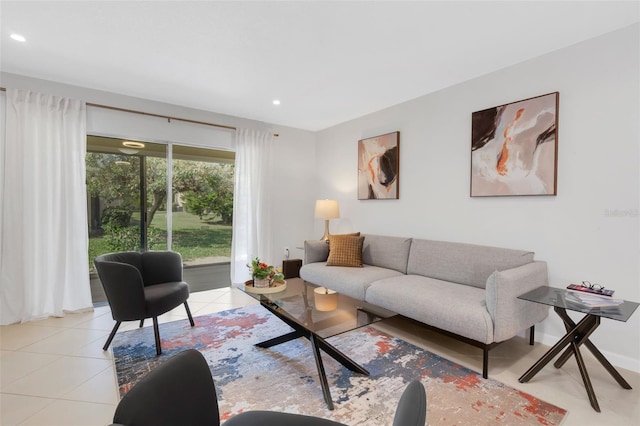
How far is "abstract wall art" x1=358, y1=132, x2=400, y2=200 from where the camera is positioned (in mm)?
3771

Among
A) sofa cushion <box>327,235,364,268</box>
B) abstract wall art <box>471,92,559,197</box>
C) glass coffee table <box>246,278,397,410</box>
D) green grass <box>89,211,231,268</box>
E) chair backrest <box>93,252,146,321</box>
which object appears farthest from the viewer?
green grass <box>89,211,231,268</box>

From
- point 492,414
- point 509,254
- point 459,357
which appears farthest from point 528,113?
point 492,414

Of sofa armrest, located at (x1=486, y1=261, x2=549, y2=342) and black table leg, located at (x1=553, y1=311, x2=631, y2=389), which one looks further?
sofa armrest, located at (x1=486, y1=261, x2=549, y2=342)

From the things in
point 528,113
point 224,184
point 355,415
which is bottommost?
point 355,415

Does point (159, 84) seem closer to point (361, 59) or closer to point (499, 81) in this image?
point (361, 59)

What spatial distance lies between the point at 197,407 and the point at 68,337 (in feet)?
8.30

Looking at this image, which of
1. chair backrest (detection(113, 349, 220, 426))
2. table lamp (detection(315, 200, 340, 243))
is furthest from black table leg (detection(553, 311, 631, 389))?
table lamp (detection(315, 200, 340, 243))

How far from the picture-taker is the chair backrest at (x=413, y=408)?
663 millimetres

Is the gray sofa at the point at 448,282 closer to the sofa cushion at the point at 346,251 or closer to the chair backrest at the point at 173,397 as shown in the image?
the sofa cushion at the point at 346,251

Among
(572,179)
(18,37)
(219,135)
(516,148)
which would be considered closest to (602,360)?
(572,179)

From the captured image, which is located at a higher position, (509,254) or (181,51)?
(181,51)

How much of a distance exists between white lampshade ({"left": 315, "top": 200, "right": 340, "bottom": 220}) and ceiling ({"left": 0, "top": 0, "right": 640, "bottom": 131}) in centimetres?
153

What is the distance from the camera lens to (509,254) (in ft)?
8.42

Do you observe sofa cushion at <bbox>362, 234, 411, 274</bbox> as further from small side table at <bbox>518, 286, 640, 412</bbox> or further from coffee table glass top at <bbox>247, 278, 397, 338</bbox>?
small side table at <bbox>518, 286, 640, 412</bbox>
